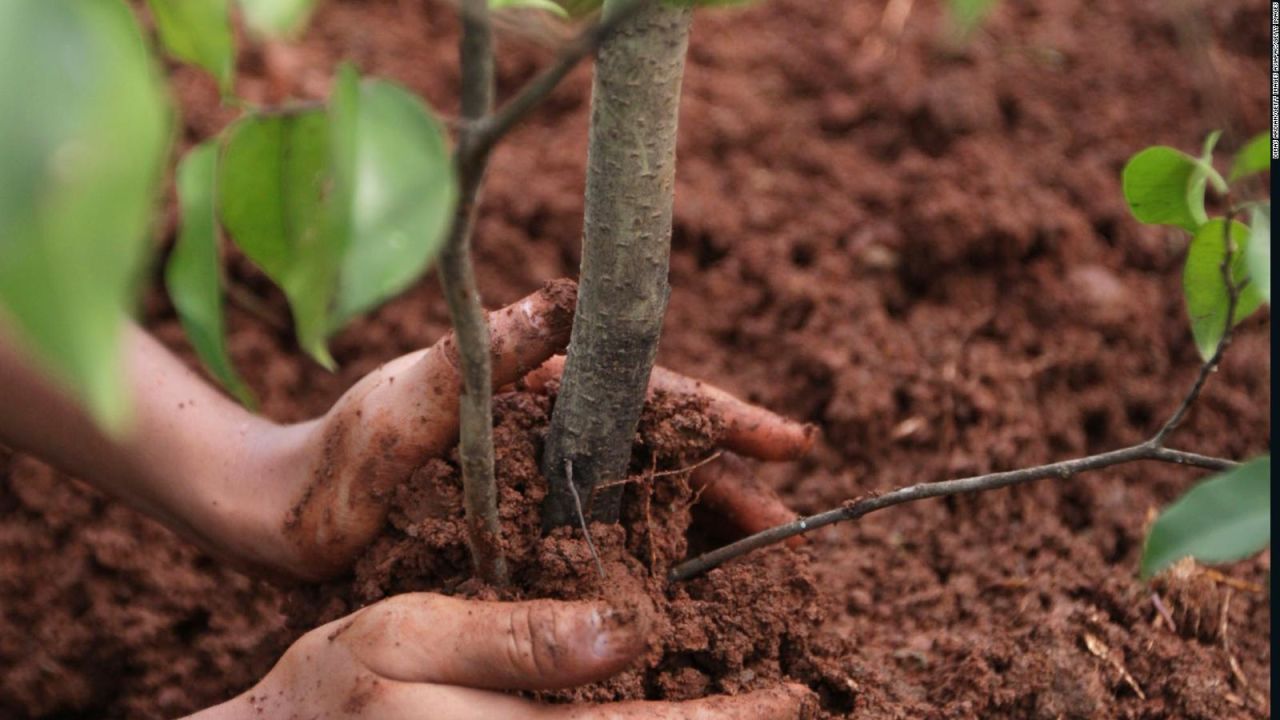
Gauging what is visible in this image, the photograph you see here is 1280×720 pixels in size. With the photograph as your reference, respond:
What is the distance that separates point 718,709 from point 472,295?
A: 1.59ft

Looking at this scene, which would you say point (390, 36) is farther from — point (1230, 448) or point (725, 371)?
point (1230, 448)

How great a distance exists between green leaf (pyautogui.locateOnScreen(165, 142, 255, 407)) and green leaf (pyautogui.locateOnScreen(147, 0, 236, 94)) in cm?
8

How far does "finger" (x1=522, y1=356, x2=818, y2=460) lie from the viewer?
49.4 inches

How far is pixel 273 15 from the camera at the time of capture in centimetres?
53

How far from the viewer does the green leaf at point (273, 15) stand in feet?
1.74

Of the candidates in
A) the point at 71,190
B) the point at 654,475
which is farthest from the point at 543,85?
the point at 654,475

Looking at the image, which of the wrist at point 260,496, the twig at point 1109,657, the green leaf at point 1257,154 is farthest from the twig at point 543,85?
the twig at point 1109,657

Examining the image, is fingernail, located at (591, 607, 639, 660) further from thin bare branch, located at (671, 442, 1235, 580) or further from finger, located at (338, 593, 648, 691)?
thin bare branch, located at (671, 442, 1235, 580)

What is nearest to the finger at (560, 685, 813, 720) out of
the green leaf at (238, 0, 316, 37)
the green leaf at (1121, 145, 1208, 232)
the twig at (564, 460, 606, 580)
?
the twig at (564, 460, 606, 580)

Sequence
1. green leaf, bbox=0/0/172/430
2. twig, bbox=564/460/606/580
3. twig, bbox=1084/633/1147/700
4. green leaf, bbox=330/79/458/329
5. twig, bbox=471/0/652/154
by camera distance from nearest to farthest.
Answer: green leaf, bbox=0/0/172/430 < green leaf, bbox=330/79/458/329 < twig, bbox=471/0/652/154 < twig, bbox=564/460/606/580 < twig, bbox=1084/633/1147/700

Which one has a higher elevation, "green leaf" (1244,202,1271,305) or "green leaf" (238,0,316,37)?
"green leaf" (238,0,316,37)

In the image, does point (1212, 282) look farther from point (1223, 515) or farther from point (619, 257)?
point (619, 257)

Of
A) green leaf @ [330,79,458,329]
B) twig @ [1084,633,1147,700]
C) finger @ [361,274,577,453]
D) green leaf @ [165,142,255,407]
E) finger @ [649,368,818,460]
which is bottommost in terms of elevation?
twig @ [1084,633,1147,700]

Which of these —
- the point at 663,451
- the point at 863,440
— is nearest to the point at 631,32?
the point at 663,451
